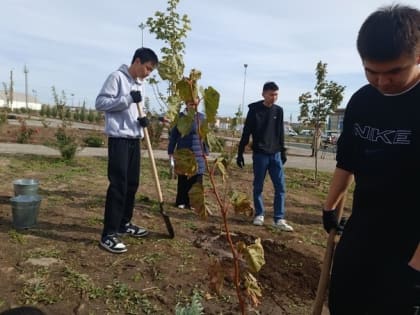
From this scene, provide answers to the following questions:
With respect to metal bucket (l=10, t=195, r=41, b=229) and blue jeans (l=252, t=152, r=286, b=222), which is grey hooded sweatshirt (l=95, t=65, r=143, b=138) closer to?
metal bucket (l=10, t=195, r=41, b=229)

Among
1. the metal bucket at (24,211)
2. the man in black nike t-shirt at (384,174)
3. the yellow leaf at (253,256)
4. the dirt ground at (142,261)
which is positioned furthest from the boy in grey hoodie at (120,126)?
the man in black nike t-shirt at (384,174)

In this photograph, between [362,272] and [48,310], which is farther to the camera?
[48,310]

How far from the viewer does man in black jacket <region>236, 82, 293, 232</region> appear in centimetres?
470

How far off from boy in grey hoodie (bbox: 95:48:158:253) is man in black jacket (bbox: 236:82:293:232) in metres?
1.64

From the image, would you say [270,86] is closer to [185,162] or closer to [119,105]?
[119,105]

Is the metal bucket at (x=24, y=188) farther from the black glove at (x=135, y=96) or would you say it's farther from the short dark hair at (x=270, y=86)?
the short dark hair at (x=270, y=86)

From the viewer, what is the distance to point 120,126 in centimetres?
344

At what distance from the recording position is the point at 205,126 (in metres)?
1.72

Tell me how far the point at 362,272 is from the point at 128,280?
1912mm

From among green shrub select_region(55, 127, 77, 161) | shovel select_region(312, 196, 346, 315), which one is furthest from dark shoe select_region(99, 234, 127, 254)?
green shrub select_region(55, 127, 77, 161)

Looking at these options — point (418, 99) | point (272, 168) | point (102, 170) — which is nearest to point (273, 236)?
point (272, 168)

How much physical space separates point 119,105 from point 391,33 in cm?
250

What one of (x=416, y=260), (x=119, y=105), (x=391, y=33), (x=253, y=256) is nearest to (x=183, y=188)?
(x=119, y=105)

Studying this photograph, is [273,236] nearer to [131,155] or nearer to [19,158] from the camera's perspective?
[131,155]
